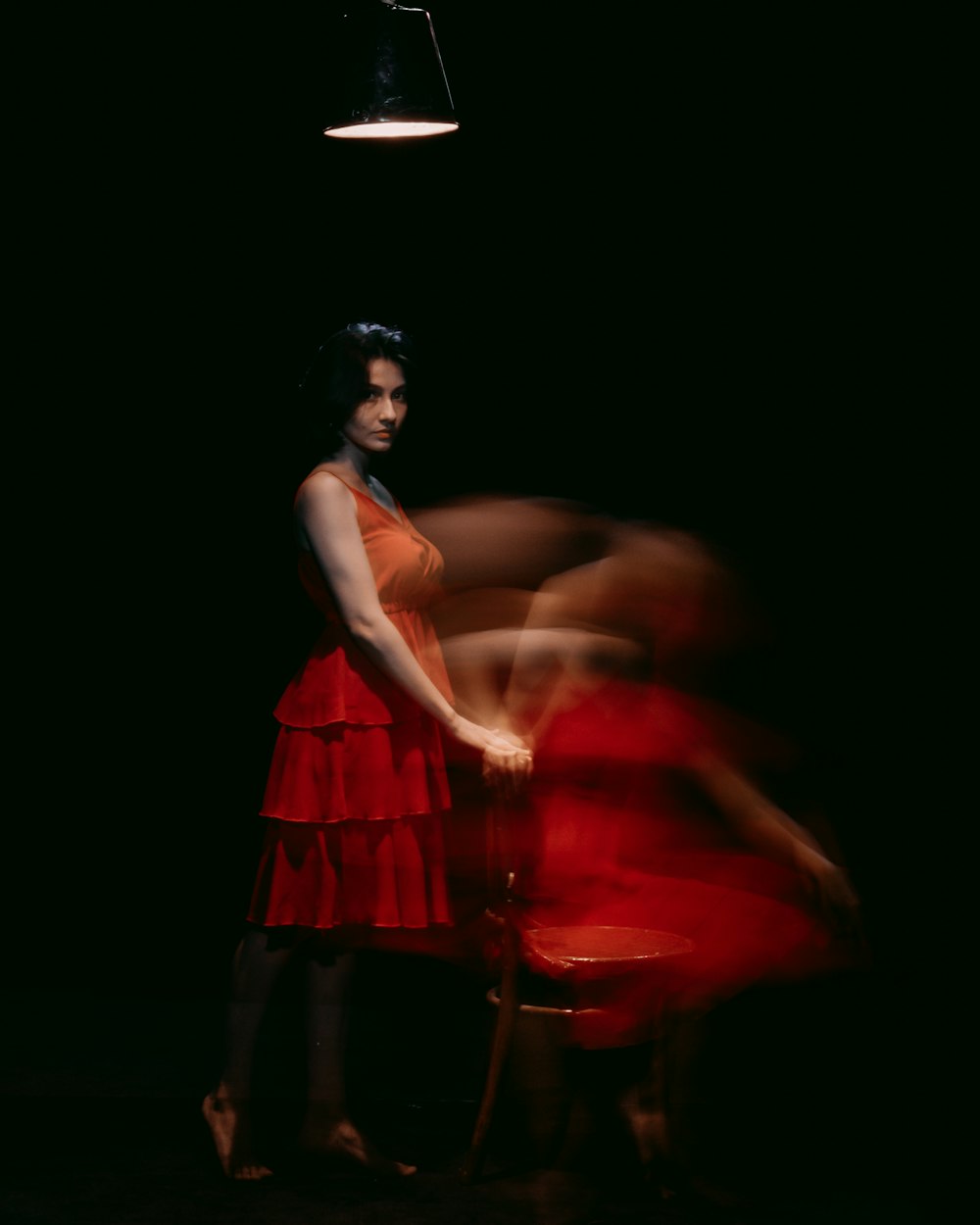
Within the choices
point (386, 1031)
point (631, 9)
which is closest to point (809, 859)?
point (386, 1031)

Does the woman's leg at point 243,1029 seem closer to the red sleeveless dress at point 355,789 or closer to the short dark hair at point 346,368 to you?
the red sleeveless dress at point 355,789

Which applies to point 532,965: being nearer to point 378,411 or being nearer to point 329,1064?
point 329,1064

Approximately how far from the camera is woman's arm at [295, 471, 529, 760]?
11.2ft

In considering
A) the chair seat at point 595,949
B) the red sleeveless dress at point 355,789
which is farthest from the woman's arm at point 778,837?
the red sleeveless dress at point 355,789

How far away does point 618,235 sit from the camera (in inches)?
171

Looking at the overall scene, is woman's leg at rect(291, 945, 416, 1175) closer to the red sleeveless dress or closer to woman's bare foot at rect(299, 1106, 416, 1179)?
woman's bare foot at rect(299, 1106, 416, 1179)

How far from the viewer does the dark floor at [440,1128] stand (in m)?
A: 3.34

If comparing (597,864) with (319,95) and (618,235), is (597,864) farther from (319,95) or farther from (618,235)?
(319,95)

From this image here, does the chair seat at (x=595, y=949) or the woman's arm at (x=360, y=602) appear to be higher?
the woman's arm at (x=360, y=602)

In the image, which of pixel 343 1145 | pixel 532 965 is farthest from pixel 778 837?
pixel 343 1145

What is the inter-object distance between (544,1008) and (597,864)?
0.34 m

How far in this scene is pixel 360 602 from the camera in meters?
3.43

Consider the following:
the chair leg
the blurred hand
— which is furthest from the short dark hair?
the blurred hand

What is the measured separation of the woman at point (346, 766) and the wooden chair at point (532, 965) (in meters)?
0.22
